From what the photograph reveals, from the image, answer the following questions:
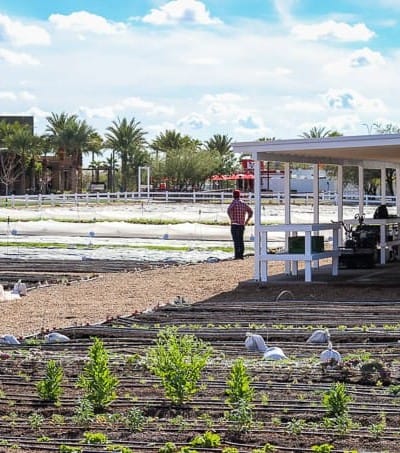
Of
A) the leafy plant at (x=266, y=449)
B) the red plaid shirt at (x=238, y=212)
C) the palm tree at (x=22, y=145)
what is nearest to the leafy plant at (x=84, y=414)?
the leafy plant at (x=266, y=449)

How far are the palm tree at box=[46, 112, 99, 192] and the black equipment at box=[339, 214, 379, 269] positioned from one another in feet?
187

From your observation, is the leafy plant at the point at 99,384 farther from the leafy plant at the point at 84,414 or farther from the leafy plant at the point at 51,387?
the leafy plant at the point at 51,387

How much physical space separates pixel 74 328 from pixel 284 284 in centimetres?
610

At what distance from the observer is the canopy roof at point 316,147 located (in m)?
16.7

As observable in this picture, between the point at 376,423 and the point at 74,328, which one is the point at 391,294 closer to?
the point at 74,328

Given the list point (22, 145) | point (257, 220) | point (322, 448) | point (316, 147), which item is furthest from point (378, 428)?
point (22, 145)

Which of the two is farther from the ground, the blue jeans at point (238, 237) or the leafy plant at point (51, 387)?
the blue jeans at point (238, 237)

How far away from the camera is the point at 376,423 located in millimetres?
7344

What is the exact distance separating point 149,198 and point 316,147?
129 ft

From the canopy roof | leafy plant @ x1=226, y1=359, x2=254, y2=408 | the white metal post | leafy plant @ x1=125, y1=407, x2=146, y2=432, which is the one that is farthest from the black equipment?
leafy plant @ x1=125, y1=407, x2=146, y2=432

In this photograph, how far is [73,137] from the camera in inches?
3054

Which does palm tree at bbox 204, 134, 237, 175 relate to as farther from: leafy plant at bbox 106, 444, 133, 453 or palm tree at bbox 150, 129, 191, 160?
leafy plant at bbox 106, 444, 133, 453

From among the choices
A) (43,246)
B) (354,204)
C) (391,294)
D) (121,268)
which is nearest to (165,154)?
(354,204)

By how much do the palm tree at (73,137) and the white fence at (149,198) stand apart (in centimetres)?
1984
